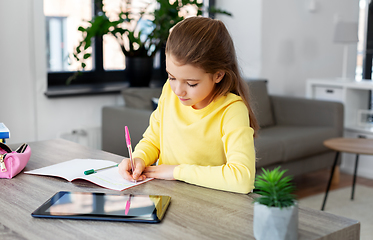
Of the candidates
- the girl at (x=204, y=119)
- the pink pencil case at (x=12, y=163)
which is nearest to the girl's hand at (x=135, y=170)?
the girl at (x=204, y=119)

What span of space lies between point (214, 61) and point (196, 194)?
0.35 meters

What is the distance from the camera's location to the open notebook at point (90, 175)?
105 centimetres

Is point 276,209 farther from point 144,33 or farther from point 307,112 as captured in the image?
point 307,112

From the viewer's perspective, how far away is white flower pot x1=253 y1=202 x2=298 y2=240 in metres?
0.66

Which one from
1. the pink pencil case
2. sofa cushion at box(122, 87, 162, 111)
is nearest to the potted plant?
the pink pencil case

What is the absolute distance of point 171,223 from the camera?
2.64 ft

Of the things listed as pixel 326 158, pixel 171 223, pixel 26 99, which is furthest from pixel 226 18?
pixel 171 223

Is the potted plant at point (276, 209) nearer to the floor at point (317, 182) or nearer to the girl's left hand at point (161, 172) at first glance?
the girl's left hand at point (161, 172)

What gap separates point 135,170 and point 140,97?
1.69 meters

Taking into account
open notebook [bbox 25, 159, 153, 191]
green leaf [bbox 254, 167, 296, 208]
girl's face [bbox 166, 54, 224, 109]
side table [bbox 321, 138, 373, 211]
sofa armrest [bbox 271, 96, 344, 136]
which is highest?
girl's face [bbox 166, 54, 224, 109]

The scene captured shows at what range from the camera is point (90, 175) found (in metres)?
1.12

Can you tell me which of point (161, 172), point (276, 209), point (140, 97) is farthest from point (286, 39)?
point (276, 209)

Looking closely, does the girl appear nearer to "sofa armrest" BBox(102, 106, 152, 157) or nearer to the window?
"sofa armrest" BBox(102, 106, 152, 157)

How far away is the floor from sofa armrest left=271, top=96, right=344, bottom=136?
1.29ft
